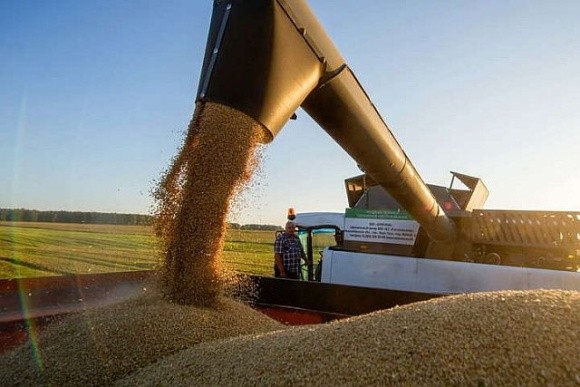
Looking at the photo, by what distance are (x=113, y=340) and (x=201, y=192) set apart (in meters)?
0.79

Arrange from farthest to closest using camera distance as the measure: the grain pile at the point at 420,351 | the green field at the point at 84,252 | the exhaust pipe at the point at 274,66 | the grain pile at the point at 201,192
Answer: the green field at the point at 84,252 < the grain pile at the point at 201,192 < the exhaust pipe at the point at 274,66 < the grain pile at the point at 420,351

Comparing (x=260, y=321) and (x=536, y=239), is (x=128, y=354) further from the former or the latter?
(x=536, y=239)

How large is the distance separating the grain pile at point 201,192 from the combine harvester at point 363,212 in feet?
0.45

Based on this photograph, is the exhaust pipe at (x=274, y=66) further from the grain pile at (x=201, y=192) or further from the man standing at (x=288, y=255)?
the man standing at (x=288, y=255)

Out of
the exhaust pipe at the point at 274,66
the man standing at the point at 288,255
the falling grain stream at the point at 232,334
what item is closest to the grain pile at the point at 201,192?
the falling grain stream at the point at 232,334

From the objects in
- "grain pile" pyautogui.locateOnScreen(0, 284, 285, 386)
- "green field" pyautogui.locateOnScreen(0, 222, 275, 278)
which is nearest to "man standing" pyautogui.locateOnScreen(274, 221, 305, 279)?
"green field" pyautogui.locateOnScreen(0, 222, 275, 278)

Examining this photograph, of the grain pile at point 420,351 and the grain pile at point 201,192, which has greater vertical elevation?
the grain pile at point 201,192

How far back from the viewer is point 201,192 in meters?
2.24

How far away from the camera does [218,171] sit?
223cm

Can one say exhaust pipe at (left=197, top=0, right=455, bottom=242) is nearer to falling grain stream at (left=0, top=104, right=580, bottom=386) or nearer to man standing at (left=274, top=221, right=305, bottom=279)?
falling grain stream at (left=0, top=104, right=580, bottom=386)

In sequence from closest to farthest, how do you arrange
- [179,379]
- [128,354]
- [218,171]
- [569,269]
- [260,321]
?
[179,379] → [128,354] → [218,171] → [260,321] → [569,269]

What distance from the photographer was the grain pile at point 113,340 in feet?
6.16

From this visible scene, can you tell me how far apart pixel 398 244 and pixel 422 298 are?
2.62 metres

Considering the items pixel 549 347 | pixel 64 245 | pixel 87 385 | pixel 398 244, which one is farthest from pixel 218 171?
pixel 64 245
